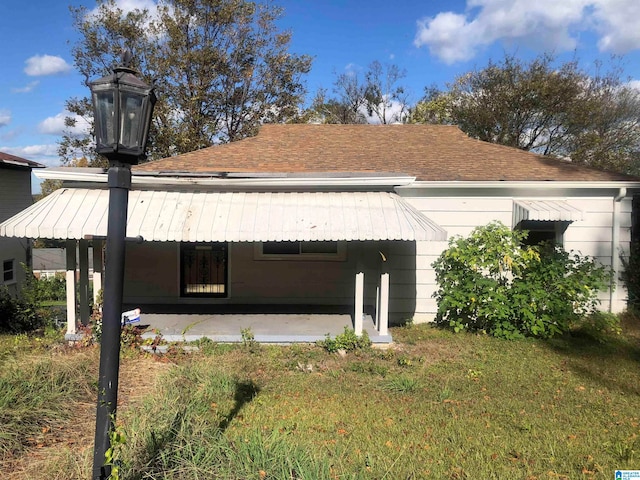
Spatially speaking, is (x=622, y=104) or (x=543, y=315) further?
(x=622, y=104)

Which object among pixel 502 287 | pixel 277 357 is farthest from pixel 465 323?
pixel 277 357

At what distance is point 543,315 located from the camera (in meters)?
7.80

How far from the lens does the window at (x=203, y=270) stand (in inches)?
387

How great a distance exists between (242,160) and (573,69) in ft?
79.2

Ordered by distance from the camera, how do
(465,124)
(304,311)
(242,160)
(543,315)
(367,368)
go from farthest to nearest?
(465,124)
(242,160)
(304,311)
(543,315)
(367,368)

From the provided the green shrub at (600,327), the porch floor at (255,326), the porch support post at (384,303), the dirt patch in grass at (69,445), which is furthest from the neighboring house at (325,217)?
the dirt patch in grass at (69,445)

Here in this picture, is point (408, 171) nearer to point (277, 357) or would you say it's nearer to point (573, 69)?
point (277, 357)

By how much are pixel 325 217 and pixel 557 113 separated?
2433 cm

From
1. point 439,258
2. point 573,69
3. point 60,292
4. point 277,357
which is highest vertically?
point 573,69

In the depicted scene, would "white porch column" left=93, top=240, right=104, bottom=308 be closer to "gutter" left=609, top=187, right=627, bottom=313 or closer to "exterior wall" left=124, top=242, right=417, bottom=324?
"exterior wall" left=124, top=242, right=417, bottom=324

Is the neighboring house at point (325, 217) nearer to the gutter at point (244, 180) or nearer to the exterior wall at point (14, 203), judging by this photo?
the gutter at point (244, 180)

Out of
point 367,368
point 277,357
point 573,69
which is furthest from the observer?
point 573,69

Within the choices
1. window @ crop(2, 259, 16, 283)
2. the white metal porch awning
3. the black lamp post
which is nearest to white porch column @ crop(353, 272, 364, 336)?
the white metal porch awning

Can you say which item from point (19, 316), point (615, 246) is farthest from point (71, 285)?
point (615, 246)
